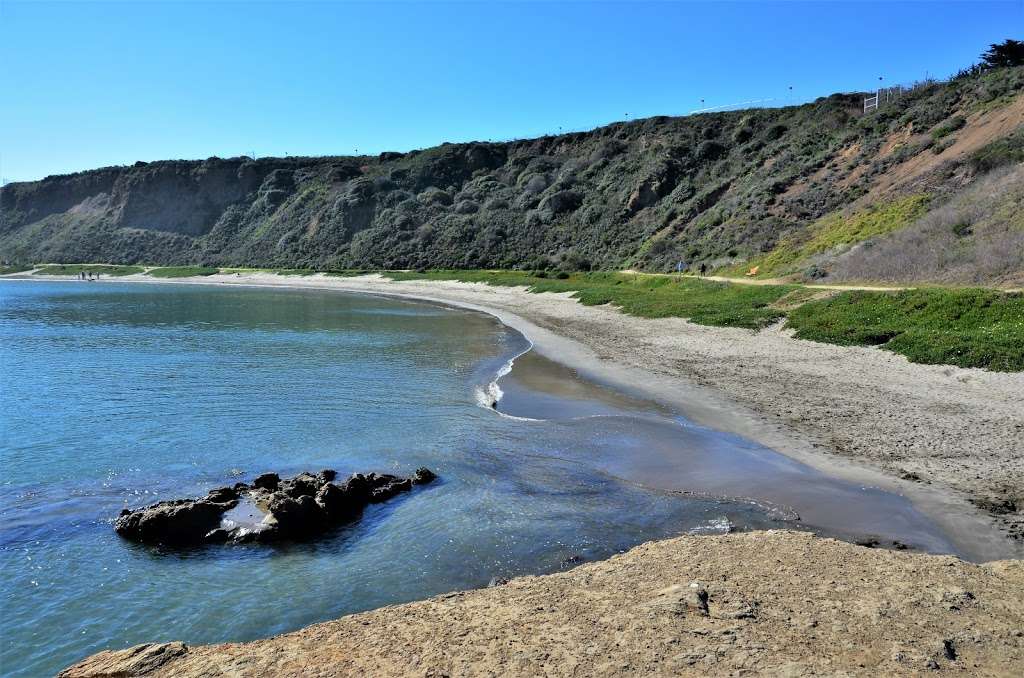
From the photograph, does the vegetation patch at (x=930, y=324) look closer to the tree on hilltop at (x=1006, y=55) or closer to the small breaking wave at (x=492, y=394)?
the small breaking wave at (x=492, y=394)

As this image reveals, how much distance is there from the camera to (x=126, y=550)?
8.34m

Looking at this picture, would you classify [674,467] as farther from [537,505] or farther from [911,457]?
[911,457]

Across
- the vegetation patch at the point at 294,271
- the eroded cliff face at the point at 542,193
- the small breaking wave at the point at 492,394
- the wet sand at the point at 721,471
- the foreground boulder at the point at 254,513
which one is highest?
the eroded cliff face at the point at 542,193

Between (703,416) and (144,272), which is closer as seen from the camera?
(703,416)

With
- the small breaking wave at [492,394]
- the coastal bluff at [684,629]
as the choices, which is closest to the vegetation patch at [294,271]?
→ the small breaking wave at [492,394]

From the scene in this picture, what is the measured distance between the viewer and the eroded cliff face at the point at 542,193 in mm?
39938

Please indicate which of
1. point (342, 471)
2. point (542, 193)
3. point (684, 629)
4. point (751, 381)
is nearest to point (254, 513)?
point (342, 471)

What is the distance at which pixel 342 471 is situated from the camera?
11.5 metres

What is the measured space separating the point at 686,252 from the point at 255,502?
40604mm

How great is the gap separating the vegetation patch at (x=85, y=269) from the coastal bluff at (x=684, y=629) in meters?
105

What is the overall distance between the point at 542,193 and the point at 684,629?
257 feet

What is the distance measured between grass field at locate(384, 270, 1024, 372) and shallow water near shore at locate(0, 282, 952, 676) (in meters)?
7.22

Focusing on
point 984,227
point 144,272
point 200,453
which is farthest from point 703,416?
point 144,272

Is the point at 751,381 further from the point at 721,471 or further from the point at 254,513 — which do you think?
the point at 254,513
